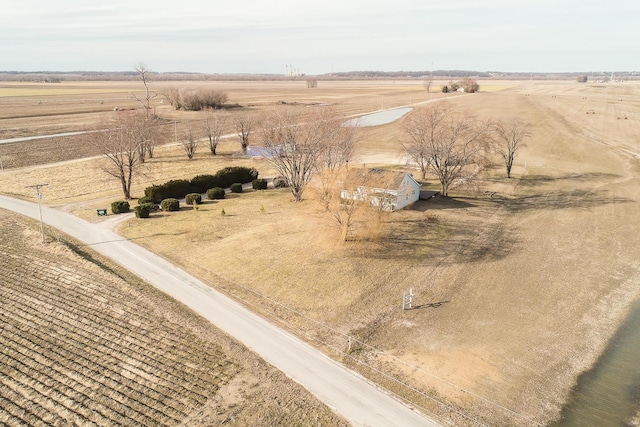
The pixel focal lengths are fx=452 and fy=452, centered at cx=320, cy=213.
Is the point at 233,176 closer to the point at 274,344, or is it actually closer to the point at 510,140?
the point at 274,344

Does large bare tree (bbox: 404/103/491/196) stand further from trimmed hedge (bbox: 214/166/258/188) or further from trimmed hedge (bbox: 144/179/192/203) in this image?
trimmed hedge (bbox: 144/179/192/203)

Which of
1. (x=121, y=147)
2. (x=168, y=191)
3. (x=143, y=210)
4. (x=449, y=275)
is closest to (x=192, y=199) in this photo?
(x=168, y=191)

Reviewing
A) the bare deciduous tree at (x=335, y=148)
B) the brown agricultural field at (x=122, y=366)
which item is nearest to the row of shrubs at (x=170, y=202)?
the bare deciduous tree at (x=335, y=148)

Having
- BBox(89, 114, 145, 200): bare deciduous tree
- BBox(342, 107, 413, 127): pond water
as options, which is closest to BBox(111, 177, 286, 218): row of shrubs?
BBox(89, 114, 145, 200): bare deciduous tree

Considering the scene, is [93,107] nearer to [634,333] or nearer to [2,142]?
[2,142]

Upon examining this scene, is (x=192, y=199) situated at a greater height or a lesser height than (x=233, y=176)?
lesser

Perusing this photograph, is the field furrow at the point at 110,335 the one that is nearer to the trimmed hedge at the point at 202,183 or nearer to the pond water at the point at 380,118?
the trimmed hedge at the point at 202,183
